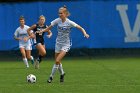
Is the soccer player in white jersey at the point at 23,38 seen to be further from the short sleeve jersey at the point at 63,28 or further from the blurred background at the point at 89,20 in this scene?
the short sleeve jersey at the point at 63,28

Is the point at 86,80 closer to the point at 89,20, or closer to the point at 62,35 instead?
the point at 62,35

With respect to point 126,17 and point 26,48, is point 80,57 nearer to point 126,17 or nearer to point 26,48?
point 126,17

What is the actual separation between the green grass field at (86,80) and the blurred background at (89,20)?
11.8 ft

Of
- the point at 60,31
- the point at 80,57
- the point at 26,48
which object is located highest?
the point at 60,31

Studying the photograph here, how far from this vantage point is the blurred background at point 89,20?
97.8 ft

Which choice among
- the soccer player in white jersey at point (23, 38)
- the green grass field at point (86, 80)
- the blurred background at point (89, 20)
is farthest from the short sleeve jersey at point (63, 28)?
the blurred background at point (89, 20)

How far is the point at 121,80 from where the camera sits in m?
18.3

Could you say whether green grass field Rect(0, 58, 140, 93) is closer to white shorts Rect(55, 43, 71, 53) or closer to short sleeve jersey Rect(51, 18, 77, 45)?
white shorts Rect(55, 43, 71, 53)

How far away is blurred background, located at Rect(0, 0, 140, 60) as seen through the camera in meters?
29.8

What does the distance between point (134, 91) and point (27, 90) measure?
9.75 feet

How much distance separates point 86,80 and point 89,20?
12.1 meters

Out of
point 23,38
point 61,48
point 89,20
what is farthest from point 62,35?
point 89,20

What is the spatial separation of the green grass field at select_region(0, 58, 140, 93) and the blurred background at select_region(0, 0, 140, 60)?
360cm

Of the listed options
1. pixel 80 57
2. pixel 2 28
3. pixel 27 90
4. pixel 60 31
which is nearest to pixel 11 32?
pixel 2 28
